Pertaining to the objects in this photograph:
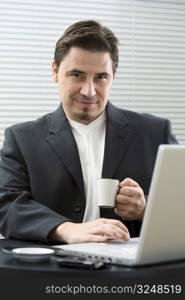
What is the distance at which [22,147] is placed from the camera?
235cm

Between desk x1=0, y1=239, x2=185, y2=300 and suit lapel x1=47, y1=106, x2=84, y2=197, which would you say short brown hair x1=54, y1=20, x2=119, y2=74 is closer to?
suit lapel x1=47, y1=106, x2=84, y2=197

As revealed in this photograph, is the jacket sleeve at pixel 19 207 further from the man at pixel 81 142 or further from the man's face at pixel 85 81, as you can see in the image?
the man's face at pixel 85 81

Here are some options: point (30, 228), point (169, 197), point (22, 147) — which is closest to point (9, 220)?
point (30, 228)

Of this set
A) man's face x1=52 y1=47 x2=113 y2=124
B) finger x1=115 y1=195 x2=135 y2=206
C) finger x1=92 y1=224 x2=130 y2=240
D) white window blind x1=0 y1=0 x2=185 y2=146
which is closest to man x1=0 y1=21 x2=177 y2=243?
man's face x1=52 y1=47 x2=113 y2=124

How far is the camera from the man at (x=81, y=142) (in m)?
2.30

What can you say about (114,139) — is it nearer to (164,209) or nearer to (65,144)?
(65,144)

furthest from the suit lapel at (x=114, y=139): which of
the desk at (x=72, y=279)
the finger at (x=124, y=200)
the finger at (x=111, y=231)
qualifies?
the desk at (x=72, y=279)

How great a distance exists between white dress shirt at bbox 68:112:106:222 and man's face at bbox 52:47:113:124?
0.20 ft

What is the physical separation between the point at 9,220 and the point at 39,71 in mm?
1769

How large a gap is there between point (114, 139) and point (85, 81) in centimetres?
28

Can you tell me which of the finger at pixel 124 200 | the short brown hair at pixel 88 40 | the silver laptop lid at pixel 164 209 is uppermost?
the short brown hair at pixel 88 40

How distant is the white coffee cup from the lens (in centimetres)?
185

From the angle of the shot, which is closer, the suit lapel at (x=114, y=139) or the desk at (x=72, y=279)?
A: the desk at (x=72, y=279)

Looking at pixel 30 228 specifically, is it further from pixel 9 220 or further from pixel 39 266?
pixel 39 266
